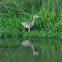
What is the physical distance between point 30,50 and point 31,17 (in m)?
3.72

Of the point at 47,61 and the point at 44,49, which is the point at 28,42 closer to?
the point at 44,49

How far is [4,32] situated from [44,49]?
8.54 ft

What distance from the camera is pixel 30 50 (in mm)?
6672

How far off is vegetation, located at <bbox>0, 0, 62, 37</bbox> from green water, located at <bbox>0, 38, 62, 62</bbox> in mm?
771

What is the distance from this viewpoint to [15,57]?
19.4 ft

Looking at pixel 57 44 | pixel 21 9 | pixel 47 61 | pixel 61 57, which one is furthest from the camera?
pixel 21 9

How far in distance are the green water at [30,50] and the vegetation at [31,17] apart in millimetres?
771

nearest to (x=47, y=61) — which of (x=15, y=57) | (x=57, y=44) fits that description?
(x=15, y=57)

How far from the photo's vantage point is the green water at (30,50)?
18.9ft

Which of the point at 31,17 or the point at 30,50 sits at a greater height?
the point at 31,17

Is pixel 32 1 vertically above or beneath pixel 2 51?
above

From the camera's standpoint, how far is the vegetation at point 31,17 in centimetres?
888

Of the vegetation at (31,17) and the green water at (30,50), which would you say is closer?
the green water at (30,50)

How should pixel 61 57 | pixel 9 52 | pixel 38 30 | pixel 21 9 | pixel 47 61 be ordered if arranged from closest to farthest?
pixel 47 61
pixel 61 57
pixel 9 52
pixel 38 30
pixel 21 9
